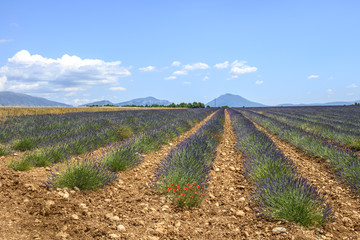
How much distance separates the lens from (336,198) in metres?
4.20

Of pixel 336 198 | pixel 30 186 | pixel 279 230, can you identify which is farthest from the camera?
pixel 336 198

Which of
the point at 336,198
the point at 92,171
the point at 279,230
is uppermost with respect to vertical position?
the point at 92,171

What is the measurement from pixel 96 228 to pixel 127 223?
387mm

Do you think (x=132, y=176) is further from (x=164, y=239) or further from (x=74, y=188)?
(x=164, y=239)

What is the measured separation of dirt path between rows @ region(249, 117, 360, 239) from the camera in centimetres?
302

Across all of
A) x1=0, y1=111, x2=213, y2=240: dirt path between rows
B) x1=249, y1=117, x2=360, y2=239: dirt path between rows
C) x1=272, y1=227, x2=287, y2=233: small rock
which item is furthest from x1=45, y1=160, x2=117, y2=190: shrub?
x1=249, y1=117, x2=360, y2=239: dirt path between rows

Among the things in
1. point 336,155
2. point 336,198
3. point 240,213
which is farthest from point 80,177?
point 336,155

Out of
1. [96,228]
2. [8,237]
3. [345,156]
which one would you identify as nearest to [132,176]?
[96,228]

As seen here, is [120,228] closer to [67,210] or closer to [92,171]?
[67,210]

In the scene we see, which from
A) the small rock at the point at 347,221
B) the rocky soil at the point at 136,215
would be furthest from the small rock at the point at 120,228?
the small rock at the point at 347,221

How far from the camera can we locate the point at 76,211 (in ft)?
10.5

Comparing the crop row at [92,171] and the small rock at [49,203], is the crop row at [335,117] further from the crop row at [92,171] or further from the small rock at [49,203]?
the small rock at [49,203]

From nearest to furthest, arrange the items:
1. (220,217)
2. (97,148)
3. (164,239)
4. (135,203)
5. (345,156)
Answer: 1. (164,239)
2. (220,217)
3. (135,203)
4. (345,156)
5. (97,148)

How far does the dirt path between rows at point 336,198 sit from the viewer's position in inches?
119
